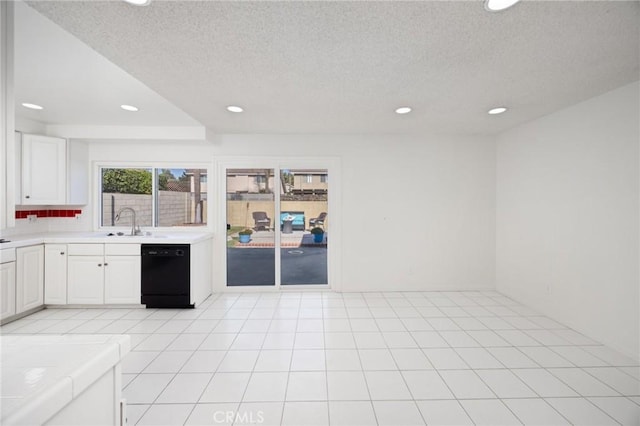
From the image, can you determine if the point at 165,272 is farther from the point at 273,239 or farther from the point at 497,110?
the point at 497,110

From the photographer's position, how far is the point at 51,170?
372 cm

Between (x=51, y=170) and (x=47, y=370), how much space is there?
4200mm

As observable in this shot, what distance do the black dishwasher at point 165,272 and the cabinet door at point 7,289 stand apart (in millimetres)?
1235

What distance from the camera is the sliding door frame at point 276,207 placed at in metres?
4.23

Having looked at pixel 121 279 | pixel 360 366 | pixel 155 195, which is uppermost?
pixel 155 195

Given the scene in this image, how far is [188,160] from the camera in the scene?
4.22 m

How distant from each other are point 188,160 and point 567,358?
16.1ft

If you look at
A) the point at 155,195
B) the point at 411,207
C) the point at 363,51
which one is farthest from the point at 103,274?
the point at 411,207

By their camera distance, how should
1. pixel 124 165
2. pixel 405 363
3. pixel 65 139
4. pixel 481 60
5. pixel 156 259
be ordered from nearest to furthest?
1. pixel 481 60
2. pixel 405 363
3. pixel 156 259
4. pixel 65 139
5. pixel 124 165

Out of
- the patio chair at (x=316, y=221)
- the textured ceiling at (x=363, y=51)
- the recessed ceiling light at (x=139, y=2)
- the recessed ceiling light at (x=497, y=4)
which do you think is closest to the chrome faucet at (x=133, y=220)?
the textured ceiling at (x=363, y=51)

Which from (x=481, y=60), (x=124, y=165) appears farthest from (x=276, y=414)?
(x=124, y=165)

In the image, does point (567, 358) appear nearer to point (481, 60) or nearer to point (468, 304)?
point (468, 304)

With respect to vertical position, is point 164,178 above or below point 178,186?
above

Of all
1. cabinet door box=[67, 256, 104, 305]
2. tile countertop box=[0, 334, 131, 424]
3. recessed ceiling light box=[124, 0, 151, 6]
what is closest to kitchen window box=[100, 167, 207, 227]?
cabinet door box=[67, 256, 104, 305]
